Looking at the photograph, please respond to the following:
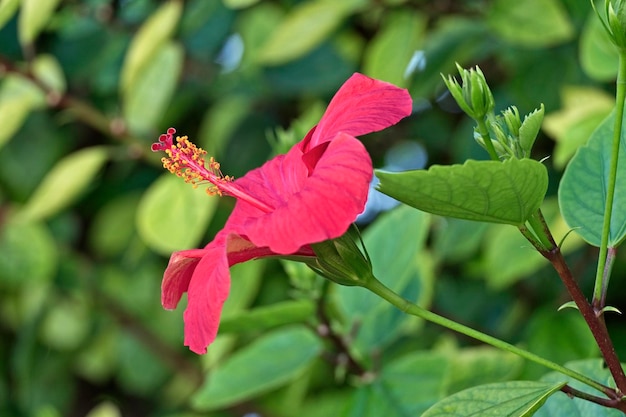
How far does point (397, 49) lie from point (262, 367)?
65cm

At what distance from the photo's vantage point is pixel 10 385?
2.21 meters

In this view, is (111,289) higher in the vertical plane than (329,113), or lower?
lower

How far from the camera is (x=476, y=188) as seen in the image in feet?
1.89

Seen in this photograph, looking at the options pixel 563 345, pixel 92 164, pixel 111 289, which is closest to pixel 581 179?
pixel 563 345

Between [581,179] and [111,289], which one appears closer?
[581,179]

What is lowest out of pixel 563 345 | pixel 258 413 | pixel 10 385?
pixel 10 385

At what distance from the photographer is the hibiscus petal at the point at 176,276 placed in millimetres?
681

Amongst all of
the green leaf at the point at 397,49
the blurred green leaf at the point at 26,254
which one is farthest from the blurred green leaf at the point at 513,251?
the blurred green leaf at the point at 26,254

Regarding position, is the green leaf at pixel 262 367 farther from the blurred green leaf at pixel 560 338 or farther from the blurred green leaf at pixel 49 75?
the blurred green leaf at pixel 49 75

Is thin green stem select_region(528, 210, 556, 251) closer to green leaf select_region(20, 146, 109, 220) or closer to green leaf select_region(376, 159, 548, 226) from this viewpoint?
green leaf select_region(376, 159, 548, 226)

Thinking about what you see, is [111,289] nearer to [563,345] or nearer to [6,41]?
[6,41]

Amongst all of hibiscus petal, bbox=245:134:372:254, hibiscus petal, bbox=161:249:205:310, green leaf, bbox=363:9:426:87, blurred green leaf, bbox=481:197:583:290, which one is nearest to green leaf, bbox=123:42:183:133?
green leaf, bbox=363:9:426:87

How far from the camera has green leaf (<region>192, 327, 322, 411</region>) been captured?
1166mm

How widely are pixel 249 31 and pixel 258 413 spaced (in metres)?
0.80
